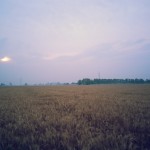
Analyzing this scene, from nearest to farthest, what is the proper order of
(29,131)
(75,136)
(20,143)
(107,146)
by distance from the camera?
(107,146), (20,143), (75,136), (29,131)

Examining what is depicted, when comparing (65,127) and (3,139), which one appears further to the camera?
(65,127)

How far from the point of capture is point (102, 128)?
7633mm

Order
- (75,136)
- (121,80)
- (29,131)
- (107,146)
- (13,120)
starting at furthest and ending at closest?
1. (121,80)
2. (13,120)
3. (29,131)
4. (75,136)
5. (107,146)

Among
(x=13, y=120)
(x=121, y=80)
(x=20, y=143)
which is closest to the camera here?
(x=20, y=143)

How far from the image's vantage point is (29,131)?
7535mm

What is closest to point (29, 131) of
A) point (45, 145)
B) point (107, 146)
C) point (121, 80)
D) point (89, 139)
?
point (45, 145)

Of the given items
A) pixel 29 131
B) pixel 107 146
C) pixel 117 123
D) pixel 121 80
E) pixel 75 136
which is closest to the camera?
pixel 107 146

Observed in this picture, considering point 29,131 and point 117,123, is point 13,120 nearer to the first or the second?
point 29,131

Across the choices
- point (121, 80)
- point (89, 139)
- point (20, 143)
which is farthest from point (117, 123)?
point (121, 80)

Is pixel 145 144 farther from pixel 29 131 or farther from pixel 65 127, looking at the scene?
pixel 29 131

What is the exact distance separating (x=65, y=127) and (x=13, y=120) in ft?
9.41

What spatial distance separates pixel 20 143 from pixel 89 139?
183cm

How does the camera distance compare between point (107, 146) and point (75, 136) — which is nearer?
point (107, 146)

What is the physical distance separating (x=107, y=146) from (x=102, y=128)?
198 centimetres
